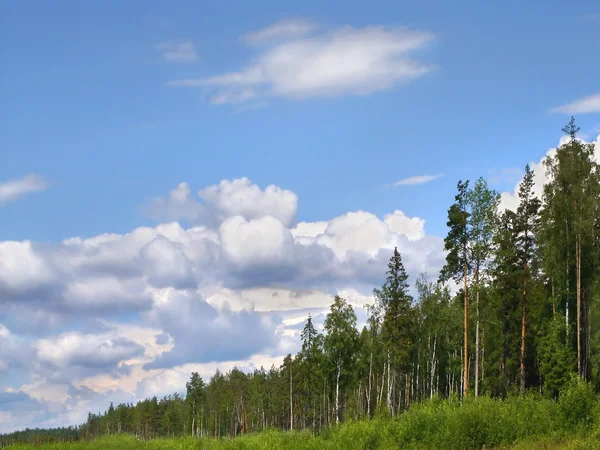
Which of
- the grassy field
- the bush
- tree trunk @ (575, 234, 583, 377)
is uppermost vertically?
tree trunk @ (575, 234, 583, 377)

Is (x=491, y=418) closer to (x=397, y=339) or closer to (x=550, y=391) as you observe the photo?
(x=550, y=391)

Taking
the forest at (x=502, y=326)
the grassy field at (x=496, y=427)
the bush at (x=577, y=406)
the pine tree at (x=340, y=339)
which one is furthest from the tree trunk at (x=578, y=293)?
the pine tree at (x=340, y=339)

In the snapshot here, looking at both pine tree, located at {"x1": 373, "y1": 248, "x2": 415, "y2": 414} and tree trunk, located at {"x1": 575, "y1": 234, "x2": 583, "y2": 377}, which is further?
pine tree, located at {"x1": 373, "y1": 248, "x2": 415, "y2": 414}

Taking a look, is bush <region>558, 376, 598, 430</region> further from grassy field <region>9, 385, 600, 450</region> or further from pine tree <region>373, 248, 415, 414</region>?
pine tree <region>373, 248, 415, 414</region>

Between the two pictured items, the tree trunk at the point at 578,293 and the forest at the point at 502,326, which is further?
the tree trunk at the point at 578,293

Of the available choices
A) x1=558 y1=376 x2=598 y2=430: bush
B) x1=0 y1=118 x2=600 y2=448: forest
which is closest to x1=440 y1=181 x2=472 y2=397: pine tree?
x1=0 y1=118 x2=600 y2=448: forest

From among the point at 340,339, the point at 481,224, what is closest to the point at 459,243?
the point at 481,224

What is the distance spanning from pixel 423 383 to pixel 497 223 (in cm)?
3785

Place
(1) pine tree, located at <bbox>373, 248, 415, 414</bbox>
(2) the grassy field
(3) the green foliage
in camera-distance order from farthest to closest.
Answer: (1) pine tree, located at <bbox>373, 248, 415, 414</bbox>, (3) the green foliage, (2) the grassy field

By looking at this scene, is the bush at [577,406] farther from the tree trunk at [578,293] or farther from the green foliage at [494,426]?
the tree trunk at [578,293]

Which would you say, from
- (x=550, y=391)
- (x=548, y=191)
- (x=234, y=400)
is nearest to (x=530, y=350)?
(x=550, y=391)

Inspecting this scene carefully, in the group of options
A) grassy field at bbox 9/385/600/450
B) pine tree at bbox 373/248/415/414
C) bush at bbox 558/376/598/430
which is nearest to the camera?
grassy field at bbox 9/385/600/450

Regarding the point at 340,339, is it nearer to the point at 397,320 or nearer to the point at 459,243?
the point at 397,320

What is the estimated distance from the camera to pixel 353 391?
107312 millimetres
